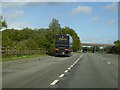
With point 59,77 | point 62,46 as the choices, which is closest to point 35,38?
point 62,46

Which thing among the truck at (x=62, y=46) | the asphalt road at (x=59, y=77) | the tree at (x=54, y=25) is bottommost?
the asphalt road at (x=59, y=77)

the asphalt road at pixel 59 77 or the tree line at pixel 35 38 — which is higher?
the tree line at pixel 35 38

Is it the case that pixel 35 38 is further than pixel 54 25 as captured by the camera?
No

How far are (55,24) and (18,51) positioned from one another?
216 feet

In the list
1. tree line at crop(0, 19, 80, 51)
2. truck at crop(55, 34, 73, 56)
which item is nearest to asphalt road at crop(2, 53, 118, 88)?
tree line at crop(0, 19, 80, 51)

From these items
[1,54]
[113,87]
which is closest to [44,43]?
[1,54]

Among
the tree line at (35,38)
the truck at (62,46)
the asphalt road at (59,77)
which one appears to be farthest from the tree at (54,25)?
the asphalt road at (59,77)

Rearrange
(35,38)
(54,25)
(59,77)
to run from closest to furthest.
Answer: (59,77) < (35,38) < (54,25)

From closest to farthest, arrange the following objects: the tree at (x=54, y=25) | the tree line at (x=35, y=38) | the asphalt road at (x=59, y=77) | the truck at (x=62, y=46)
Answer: the asphalt road at (x=59, y=77) < the truck at (x=62, y=46) < the tree line at (x=35, y=38) < the tree at (x=54, y=25)

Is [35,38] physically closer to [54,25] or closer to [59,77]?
[54,25]

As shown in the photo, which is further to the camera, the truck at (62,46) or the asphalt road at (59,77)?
the truck at (62,46)

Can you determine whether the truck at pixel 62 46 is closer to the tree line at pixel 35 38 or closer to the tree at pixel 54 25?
the tree line at pixel 35 38

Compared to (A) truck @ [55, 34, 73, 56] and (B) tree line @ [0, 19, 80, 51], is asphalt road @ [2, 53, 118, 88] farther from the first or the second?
(A) truck @ [55, 34, 73, 56]

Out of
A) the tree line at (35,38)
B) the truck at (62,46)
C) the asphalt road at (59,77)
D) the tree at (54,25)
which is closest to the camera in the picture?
the asphalt road at (59,77)
